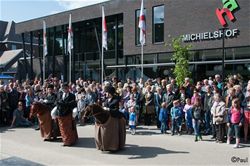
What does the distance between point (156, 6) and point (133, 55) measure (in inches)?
159

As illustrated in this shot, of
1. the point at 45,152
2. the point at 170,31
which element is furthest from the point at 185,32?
the point at 45,152

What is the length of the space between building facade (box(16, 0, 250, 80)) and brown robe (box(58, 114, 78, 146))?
29.2ft

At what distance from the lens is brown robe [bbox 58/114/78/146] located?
10836 millimetres

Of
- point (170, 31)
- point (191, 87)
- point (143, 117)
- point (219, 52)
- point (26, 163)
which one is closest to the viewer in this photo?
point (26, 163)

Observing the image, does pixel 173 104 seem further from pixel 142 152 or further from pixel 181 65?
pixel 181 65

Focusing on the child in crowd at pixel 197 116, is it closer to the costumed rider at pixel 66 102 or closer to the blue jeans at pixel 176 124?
the blue jeans at pixel 176 124

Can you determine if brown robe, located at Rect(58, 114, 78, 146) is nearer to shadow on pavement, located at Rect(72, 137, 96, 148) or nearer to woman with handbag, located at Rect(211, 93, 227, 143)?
shadow on pavement, located at Rect(72, 137, 96, 148)

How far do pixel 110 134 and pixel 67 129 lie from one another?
1871 mm

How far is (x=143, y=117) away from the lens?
15008mm

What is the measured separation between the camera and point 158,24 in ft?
80.1

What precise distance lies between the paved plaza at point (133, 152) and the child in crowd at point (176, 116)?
1.33 feet

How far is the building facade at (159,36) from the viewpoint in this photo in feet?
66.9

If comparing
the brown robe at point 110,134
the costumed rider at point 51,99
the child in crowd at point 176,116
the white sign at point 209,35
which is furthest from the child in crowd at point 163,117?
the white sign at point 209,35

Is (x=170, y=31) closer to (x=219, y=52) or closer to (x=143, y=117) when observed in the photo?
(x=219, y=52)
